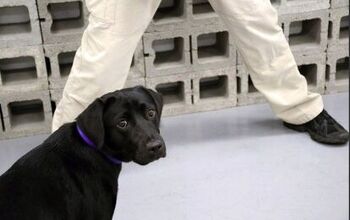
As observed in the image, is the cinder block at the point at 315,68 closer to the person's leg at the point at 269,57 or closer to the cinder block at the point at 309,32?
the cinder block at the point at 309,32

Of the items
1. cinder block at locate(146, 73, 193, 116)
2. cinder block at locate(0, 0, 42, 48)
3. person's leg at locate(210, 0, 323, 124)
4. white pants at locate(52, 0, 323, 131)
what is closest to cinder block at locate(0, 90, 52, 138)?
cinder block at locate(0, 0, 42, 48)

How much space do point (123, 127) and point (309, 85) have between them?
1532mm

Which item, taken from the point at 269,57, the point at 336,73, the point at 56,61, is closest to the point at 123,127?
the point at 269,57

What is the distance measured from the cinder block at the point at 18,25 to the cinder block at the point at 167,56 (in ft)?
1.61

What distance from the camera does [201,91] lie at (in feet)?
9.20

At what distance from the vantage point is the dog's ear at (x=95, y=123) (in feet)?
4.76

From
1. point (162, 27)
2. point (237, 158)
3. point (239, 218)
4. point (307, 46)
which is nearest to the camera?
point (239, 218)

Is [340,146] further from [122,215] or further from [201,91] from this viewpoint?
[122,215]

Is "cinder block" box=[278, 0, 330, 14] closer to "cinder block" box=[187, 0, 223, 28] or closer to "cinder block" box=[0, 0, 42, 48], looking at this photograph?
"cinder block" box=[187, 0, 223, 28]

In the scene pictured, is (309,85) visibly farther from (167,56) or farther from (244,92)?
(167,56)

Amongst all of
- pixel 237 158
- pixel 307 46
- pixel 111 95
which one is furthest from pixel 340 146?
pixel 111 95

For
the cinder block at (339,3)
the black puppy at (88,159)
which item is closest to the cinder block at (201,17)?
the cinder block at (339,3)

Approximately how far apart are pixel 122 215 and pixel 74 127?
0.50 metres

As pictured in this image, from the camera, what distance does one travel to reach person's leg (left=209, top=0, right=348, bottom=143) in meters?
2.16
